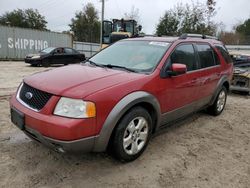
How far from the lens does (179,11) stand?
27047 mm

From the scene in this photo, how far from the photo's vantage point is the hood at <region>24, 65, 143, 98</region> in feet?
9.91

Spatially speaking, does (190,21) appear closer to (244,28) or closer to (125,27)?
(125,27)

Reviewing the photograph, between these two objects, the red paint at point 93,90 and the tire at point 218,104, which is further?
the tire at point 218,104

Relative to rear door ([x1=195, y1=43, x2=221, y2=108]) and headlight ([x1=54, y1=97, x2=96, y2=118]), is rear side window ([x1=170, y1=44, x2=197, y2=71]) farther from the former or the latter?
headlight ([x1=54, y1=97, x2=96, y2=118])

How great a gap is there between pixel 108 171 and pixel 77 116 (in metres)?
0.94

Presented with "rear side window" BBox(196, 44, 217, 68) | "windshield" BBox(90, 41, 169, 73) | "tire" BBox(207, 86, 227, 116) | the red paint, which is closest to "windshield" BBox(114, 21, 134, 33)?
"tire" BBox(207, 86, 227, 116)

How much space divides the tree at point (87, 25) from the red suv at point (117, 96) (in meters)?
48.9

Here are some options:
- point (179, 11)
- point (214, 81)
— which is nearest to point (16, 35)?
point (179, 11)

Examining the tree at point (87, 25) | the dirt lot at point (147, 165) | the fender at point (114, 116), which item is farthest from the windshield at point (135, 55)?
the tree at point (87, 25)

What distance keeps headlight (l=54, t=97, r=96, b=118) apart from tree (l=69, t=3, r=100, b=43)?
50.4m

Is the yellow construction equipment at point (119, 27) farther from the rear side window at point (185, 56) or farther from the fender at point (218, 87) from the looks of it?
the rear side window at point (185, 56)

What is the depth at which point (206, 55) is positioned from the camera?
5.21 m

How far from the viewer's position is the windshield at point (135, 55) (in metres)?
3.95

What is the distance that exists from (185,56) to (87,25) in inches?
1982
